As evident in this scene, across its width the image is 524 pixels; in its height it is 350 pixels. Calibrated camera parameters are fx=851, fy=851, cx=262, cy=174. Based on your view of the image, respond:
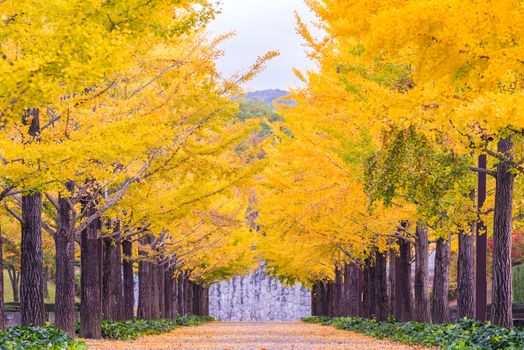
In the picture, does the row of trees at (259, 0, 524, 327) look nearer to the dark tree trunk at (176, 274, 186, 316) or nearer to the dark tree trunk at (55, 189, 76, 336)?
the dark tree trunk at (55, 189, 76, 336)

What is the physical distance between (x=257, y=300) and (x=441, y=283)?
72.0 metres

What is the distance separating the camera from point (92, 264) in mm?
21578

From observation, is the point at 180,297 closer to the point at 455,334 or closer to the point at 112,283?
the point at 112,283

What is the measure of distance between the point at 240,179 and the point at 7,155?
8278mm

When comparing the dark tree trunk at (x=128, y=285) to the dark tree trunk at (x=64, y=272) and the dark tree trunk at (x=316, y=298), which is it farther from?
the dark tree trunk at (x=316, y=298)

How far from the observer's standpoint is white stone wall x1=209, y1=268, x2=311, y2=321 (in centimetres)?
9294

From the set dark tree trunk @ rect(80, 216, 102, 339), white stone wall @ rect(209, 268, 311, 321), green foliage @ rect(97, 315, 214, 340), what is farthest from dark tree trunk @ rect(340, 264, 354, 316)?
white stone wall @ rect(209, 268, 311, 321)

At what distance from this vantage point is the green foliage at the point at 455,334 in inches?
552

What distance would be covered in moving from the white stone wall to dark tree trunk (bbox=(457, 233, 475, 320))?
235 ft

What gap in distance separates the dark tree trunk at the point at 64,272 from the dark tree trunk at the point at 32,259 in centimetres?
188

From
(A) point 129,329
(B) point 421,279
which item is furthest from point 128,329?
(B) point 421,279

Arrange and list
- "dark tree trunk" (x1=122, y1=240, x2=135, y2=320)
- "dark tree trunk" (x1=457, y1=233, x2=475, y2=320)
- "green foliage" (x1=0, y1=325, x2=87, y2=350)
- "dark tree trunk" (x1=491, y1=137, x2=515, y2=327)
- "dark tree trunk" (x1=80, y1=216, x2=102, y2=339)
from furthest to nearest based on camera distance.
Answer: "dark tree trunk" (x1=122, y1=240, x2=135, y2=320), "dark tree trunk" (x1=80, y1=216, x2=102, y2=339), "dark tree trunk" (x1=457, y1=233, x2=475, y2=320), "dark tree trunk" (x1=491, y1=137, x2=515, y2=327), "green foliage" (x1=0, y1=325, x2=87, y2=350)

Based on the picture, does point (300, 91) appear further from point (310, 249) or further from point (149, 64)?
point (310, 249)

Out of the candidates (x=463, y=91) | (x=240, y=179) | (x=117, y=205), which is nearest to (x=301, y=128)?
(x=240, y=179)
